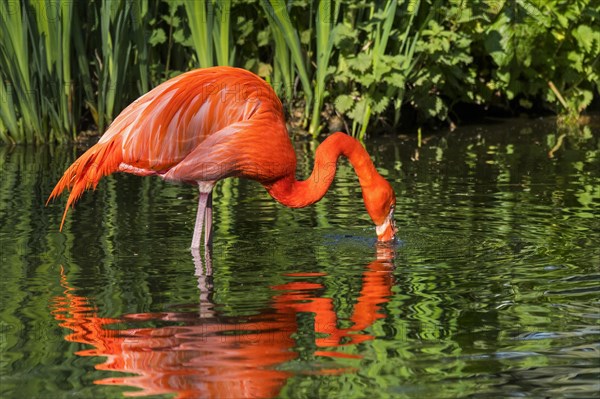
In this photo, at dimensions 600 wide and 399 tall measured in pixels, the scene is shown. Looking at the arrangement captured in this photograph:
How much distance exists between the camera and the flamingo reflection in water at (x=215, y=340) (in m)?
4.04

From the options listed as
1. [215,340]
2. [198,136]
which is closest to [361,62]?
[198,136]

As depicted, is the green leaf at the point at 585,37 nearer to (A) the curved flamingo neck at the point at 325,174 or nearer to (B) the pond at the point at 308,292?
(B) the pond at the point at 308,292

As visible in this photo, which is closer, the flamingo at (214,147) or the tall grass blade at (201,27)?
the flamingo at (214,147)

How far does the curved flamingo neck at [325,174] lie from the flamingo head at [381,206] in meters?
0.04

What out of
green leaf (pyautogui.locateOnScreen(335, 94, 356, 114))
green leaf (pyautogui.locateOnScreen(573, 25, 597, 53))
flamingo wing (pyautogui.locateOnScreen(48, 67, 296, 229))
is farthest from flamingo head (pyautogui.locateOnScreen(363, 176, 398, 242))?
green leaf (pyautogui.locateOnScreen(573, 25, 597, 53))

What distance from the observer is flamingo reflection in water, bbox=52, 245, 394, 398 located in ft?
13.2

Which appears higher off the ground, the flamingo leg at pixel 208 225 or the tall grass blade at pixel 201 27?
the tall grass blade at pixel 201 27

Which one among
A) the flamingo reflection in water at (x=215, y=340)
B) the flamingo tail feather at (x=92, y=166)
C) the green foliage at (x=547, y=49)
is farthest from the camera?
the green foliage at (x=547, y=49)

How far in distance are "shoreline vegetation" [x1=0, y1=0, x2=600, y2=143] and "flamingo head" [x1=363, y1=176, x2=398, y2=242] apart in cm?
383

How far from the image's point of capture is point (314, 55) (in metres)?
11.0

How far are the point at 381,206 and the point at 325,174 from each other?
0.35 metres

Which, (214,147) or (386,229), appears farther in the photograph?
(386,229)

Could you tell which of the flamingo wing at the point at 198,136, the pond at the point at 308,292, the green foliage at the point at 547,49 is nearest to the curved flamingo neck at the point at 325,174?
the flamingo wing at the point at 198,136

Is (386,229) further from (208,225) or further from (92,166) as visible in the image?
(92,166)
